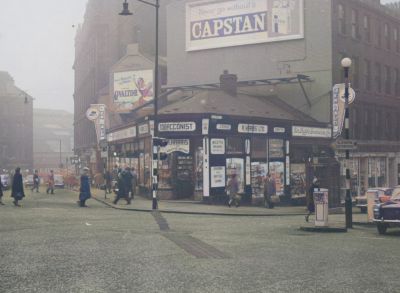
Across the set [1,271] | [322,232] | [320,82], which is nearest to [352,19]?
[320,82]

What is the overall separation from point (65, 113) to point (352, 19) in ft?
361

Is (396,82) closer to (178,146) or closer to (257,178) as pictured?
(257,178)

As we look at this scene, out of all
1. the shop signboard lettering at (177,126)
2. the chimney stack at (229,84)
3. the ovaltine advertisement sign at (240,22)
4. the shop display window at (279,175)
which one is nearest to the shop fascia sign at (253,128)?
the shop display window at (279,175)

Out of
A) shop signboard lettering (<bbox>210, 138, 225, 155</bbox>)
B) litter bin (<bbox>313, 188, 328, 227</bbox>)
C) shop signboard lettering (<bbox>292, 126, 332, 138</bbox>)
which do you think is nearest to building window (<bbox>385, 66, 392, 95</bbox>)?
shop signboard lettering (<bbox>292, 126, 332, 138</bbox>)

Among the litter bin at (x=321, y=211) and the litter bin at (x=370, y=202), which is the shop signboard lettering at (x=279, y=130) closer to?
the litter bin at (x=370, y=202)

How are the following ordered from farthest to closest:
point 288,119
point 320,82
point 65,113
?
point 65,113
point 320,82
point 288,119

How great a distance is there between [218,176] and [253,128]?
375 cm

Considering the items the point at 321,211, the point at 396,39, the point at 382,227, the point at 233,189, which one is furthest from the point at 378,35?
the point at 382,227

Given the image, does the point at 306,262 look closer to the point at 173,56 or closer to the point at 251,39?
the point at 251,39

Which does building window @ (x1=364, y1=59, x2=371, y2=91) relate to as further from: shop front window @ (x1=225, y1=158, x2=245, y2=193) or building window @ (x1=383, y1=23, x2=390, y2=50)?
shop front window @ (x1=225, y1=158, x2=245, y2=193)

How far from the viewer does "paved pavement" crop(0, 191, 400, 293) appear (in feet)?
29.7

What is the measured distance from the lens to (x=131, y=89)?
4862 cm

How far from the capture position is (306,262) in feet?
36.9

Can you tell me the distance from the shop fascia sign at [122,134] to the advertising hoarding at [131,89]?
6096mm
